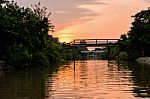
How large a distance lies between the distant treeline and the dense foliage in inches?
1271

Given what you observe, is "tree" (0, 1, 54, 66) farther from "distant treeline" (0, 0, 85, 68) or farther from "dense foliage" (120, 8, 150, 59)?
"dense foliage" (120, 8, 150, 59)

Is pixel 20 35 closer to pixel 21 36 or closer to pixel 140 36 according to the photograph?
pixel 21 36

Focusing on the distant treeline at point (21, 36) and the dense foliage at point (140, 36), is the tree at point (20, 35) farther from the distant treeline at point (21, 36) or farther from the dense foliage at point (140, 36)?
the dense foliage at point (140, 36)

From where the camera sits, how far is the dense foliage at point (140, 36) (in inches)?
4247

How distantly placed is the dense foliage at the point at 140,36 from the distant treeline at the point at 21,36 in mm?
32290

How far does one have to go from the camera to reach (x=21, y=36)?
60.2m

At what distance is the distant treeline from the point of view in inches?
2253

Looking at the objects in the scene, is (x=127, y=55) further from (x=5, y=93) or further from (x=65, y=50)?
(x=5, y=93)

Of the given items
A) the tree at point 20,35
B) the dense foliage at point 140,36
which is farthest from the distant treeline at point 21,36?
the dense foliage at point 140,36

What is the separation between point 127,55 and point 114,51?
108 ft

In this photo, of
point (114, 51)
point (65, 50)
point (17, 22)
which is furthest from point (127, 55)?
point (17, 22)

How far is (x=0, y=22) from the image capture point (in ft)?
182

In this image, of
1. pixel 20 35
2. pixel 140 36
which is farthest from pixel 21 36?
pixel 140 36

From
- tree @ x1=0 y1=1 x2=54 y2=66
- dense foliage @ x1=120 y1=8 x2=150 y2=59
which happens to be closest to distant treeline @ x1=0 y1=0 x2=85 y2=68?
tree @ x1=0 y1=1 x2=54 y2=66
